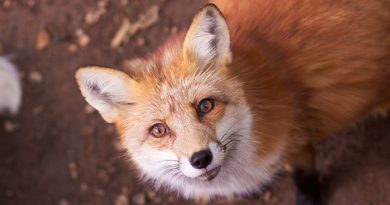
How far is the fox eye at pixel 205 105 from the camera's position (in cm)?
193

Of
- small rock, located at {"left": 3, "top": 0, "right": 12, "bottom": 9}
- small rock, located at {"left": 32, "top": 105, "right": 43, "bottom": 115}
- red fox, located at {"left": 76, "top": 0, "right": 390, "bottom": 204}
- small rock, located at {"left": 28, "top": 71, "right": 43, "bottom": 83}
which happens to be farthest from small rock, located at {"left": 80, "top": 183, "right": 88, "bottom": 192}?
small rock, located at {"left": 3, "top": 0, "right": 12, "bottom": 9}

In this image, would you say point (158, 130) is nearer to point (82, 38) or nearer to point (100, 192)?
point (100, 192)

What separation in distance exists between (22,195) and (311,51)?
2.23 meters

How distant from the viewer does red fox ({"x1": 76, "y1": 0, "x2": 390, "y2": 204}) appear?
193cm

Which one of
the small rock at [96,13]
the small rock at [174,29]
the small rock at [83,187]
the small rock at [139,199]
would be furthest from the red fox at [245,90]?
the small rock at [96,13]

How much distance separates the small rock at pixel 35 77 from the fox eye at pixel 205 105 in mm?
2146

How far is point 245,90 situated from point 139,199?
4.75 ft

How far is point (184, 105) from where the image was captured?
1.93 metres

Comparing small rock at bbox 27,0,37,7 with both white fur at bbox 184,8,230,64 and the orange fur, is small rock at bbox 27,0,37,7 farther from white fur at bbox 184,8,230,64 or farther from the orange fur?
white fur at bbox 184,8,230,64

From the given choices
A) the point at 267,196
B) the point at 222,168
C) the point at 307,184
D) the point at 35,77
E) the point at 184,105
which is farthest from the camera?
the point at 35,77

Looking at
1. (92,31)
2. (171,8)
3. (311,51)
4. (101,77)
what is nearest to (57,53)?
(92,31)

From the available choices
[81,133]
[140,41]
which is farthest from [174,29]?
[81,133]

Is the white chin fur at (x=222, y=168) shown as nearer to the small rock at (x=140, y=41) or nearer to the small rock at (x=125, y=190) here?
the small rock at (x=125, y=190)

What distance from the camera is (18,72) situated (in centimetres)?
373
